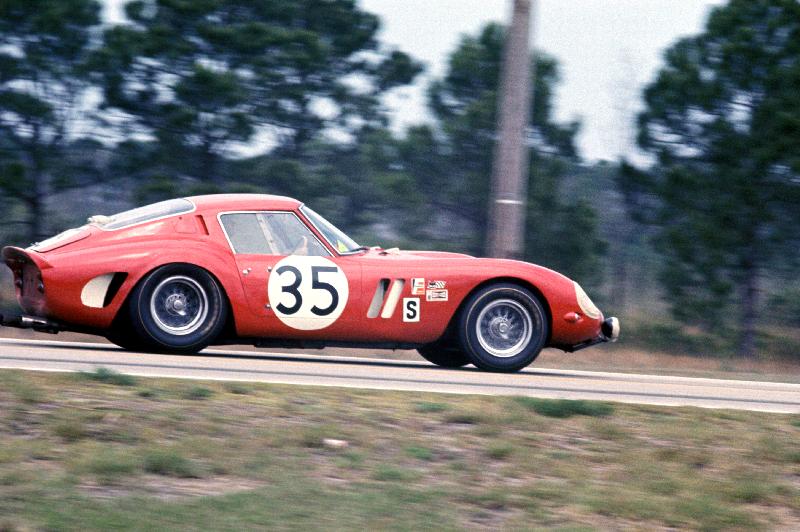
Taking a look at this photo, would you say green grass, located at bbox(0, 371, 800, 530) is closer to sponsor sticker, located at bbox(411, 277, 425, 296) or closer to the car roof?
sponsor sticker, located at bbox(411, 277, 425, 296)

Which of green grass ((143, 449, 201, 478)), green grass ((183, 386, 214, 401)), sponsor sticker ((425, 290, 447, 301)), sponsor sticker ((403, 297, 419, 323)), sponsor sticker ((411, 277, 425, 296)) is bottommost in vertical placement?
green grass ((143, 449, 201, 478))

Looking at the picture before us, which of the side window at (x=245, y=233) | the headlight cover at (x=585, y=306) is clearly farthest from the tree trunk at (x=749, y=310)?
the side window at (x=245, y=233)

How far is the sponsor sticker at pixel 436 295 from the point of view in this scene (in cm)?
944

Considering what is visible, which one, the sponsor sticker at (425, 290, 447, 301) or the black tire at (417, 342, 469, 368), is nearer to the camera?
the sponsor sticker at (425, 290, 447, 301)

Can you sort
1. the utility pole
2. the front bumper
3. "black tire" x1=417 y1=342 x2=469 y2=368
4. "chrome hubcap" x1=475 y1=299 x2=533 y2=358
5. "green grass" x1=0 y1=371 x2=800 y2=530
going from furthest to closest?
the utility pole → "black tire" x1=417 y1=342 x2=469 y2=368 → the front bumper → "chrome hubcap" x1=475 y1=299 x2=533 y2=358 → "green grass" x1=0 y1=371 x2=800 y2=530

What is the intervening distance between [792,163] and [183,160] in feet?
39.8

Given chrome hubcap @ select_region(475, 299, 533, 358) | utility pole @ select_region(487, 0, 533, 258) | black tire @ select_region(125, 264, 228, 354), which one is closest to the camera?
black tire @ select_region(125, 264, 228, 354)

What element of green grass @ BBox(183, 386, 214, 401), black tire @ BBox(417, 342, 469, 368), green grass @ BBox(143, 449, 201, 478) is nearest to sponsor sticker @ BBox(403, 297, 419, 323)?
black tire @ BBox(417, 342, 469, 368)

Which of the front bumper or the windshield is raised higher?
the windshield

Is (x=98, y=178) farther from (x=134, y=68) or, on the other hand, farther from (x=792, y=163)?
(x=792, y=163)

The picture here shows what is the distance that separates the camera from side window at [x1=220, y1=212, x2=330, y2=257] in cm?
937

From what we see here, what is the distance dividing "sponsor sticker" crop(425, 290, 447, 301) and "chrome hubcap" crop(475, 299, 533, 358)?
398 mm

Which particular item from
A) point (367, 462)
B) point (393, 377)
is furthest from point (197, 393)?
point (393, 377)

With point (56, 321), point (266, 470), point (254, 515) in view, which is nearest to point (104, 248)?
point (56, 321)
